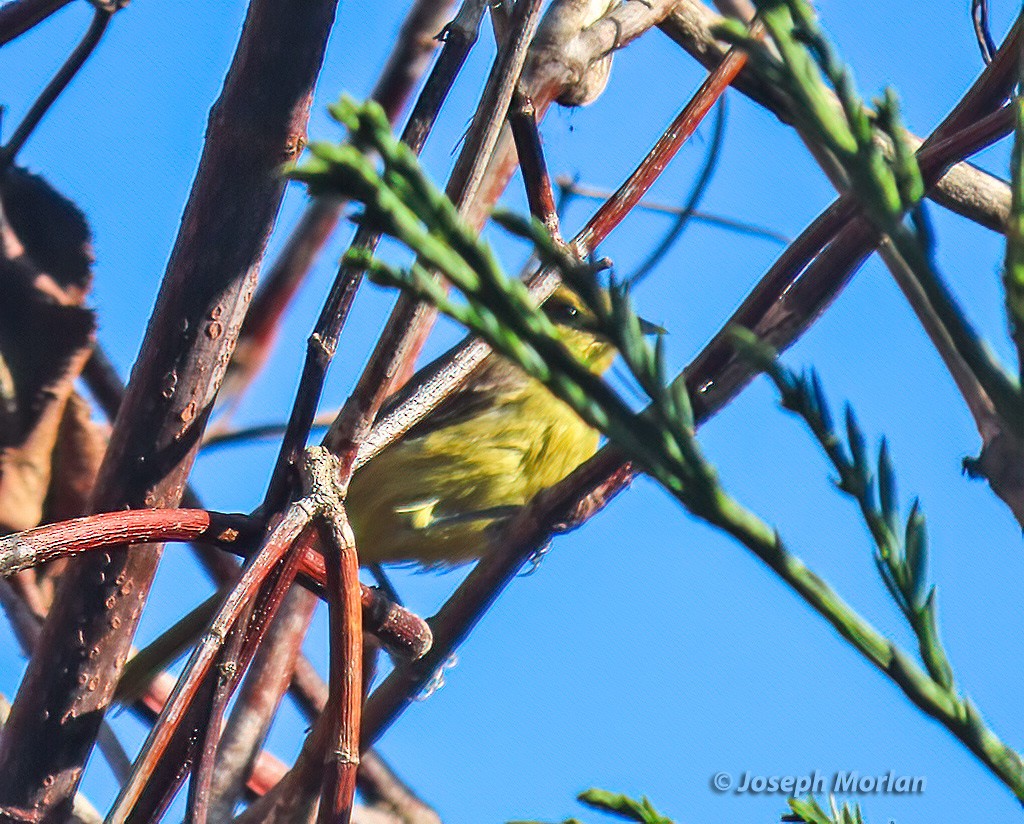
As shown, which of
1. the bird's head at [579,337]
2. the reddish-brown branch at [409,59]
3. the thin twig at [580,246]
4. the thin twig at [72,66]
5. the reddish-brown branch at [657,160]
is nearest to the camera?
the thin twig at [580,246]

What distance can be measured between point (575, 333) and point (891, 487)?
355 cm

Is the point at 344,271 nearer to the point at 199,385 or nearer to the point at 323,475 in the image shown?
the point at 323,475

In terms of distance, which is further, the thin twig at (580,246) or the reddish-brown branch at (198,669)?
the thin twig at (580,246)

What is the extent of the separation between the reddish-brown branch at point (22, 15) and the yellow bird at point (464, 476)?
1874 millimetres

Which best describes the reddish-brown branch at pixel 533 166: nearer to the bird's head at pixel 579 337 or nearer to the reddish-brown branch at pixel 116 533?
the reddish-brown branch at pixel 116 533

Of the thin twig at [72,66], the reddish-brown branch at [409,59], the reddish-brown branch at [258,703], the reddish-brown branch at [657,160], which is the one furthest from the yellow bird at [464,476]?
the thin twig at [72,66]

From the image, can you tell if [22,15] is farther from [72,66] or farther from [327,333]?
[327,333]

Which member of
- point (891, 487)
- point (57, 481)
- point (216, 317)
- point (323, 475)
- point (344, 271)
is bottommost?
point (891, 487)

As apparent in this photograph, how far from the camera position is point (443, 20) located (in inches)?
135

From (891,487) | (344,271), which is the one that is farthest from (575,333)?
(891,487)

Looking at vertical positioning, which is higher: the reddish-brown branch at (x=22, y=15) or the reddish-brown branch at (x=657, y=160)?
the reddish-brown branch at (x=22, y=15)

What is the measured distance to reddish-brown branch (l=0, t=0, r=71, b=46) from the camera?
2318mm

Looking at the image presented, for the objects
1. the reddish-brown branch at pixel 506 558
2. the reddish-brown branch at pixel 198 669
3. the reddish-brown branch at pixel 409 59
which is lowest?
the reddish-brown branch at pixel 198 669

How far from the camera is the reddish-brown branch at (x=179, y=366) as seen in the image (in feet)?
5.99
